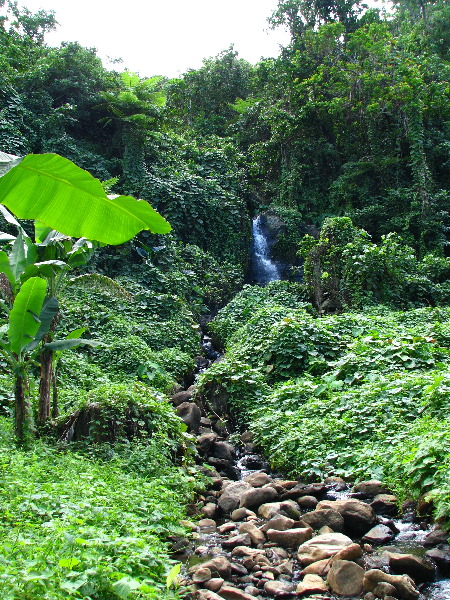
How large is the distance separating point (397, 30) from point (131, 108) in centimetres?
1592

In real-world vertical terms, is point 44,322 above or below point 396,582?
above

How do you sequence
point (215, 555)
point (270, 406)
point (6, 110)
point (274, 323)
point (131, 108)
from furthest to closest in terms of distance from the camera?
point (131, 108) → point (6, 110) → point (274, 323) → point (270, 406) → point (215, 555)

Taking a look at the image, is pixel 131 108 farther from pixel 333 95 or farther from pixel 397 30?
pixel 397 30

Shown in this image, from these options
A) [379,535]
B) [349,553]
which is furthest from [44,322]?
[379,535]

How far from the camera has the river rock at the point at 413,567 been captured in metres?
3.34

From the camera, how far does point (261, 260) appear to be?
17.4 meters

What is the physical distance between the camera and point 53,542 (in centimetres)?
264

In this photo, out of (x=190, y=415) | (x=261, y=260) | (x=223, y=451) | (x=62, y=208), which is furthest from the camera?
(x=261, y=260)

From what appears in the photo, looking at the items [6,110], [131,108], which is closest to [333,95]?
[131,108]

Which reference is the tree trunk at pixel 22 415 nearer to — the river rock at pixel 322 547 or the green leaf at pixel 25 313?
the green leaf at pixel 25 313

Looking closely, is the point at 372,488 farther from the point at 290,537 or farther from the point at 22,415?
the point at 22,415

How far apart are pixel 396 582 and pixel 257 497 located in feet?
6.58

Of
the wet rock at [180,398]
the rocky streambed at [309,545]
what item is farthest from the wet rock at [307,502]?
the wet rock at [180,398]

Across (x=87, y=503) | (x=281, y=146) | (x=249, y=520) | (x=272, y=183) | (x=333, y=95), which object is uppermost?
(x=333, y=95)
